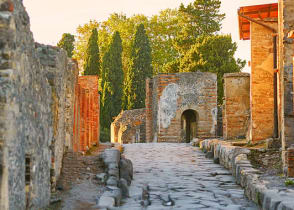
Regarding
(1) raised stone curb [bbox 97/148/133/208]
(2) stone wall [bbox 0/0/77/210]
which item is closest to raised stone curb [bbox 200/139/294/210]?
(1) raised stone curb [bbox 97/148/133/208]

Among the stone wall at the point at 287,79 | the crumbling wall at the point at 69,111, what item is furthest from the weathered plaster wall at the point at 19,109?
the stone wall at the point at 287,79

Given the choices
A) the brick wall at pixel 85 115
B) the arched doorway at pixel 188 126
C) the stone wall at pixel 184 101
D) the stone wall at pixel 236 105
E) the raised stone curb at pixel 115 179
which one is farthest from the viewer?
the arched doorway at pixel 188 126

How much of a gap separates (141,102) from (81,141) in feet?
66.5

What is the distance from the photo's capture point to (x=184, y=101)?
61.9ft

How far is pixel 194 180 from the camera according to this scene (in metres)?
8.23

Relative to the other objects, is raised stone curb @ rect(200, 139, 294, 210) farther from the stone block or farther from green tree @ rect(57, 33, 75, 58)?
green tree @ rect(57, 33, 75, 58)

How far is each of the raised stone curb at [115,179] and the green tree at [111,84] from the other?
75.6 feet

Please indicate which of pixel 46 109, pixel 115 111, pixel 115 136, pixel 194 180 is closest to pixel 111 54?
pixel 115 111

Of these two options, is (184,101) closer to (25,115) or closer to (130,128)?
(130,128)

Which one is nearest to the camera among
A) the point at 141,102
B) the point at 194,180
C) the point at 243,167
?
the point at 243,167

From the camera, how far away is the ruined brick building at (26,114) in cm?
347

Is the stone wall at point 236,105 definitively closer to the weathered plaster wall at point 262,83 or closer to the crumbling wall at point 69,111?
the weathered plaster wall at point 262,83

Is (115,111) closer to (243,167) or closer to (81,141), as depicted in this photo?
(81,141)

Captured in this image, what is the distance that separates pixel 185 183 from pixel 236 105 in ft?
27.8
